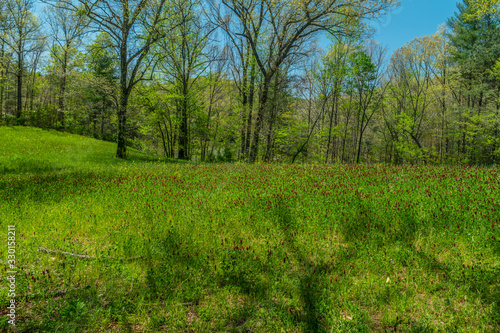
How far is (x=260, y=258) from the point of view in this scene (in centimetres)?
411

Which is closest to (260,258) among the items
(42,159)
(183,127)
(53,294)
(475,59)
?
(53,294)

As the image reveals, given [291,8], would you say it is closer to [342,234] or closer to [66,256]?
[342,234]

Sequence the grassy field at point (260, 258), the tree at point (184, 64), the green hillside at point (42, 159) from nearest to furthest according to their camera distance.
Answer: the grassy field at point (260, 258), the green hillside at point (42, 159), the tree at point (184, 64)

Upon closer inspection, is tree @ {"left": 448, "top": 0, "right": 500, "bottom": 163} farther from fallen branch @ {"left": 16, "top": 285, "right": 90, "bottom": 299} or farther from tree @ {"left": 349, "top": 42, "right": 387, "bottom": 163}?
fallen branch @ {"left": 16, "top": 285, "right": 90, "bottom": 299}

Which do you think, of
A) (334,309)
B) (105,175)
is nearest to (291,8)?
(105,175)

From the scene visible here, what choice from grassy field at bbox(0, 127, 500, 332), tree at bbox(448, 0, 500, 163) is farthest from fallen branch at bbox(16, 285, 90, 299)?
tree at bbox(448, 0, 500, 163)

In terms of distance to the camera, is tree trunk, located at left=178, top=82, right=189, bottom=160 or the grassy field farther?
tree trunk, located at left=178, top=82, right=189, bottom=160

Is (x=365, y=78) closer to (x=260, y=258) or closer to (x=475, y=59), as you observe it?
(x=475, y=59)

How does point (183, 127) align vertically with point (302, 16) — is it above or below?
below

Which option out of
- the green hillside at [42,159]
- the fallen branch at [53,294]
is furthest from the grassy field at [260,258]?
the green hillside at [42,159]

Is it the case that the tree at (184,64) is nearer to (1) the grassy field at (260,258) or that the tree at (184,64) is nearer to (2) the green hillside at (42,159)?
(2) the green hillside at (42,159)

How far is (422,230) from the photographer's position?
4.80 metres

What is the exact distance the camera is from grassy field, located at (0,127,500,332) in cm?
281

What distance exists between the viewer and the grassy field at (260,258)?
2809 mm
